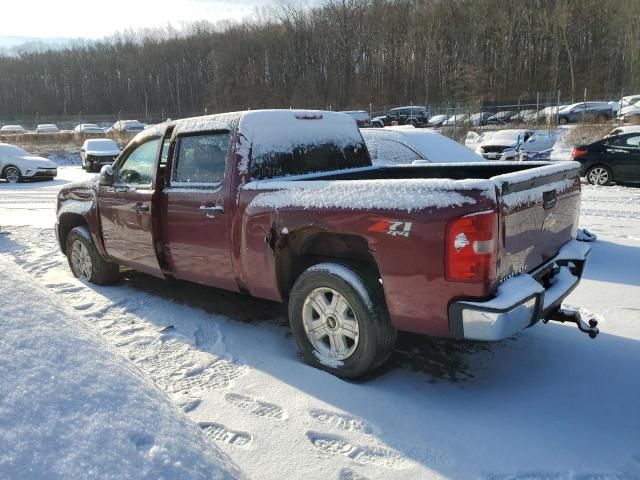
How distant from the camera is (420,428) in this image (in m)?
3.08

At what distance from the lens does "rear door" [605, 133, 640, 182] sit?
1357 centimetres

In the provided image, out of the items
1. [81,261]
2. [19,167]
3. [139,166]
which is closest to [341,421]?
[139,166]

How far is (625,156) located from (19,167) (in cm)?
1956

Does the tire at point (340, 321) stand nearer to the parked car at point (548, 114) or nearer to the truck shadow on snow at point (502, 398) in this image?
the truck shadow on snow at point (502, 398)

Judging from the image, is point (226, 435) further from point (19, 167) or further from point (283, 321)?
point (19, 167)

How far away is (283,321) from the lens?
4.87 m

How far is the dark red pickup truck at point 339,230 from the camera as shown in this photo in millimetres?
2994

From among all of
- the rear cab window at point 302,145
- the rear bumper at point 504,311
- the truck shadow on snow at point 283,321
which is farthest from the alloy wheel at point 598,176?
the rear bumper at point 504,311

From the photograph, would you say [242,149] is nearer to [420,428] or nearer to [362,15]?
[420,428]

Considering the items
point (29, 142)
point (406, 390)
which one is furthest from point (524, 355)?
point (29, 142)

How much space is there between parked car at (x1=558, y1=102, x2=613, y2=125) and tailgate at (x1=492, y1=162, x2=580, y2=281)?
30715 mm

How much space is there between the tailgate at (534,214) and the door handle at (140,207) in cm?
327

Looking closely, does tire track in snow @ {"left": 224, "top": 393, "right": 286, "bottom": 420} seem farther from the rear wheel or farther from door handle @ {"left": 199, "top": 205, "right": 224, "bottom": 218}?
the rear wheel

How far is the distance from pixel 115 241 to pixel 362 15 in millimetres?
77870
